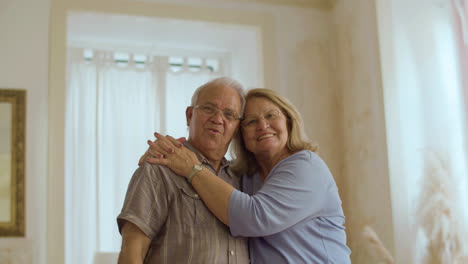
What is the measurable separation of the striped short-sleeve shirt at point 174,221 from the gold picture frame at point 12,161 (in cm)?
158

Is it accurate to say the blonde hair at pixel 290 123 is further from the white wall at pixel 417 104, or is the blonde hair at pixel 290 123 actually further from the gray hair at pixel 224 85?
the white wall at pixel 417 104

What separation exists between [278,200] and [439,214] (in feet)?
4.68

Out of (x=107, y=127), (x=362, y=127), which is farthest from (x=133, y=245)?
(x=107, y=127)

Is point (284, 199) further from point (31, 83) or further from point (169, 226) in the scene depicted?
point (31, 83)

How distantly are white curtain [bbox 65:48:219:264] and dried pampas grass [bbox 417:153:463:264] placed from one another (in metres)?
1.78

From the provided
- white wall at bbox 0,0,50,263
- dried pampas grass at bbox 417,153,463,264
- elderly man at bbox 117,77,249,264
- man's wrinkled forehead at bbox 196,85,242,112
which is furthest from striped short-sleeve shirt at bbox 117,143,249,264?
white wall at bbox 0,0,50,263

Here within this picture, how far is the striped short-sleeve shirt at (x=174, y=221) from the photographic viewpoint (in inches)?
69.2

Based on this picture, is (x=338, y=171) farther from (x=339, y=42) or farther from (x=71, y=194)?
(x=71, y=194)

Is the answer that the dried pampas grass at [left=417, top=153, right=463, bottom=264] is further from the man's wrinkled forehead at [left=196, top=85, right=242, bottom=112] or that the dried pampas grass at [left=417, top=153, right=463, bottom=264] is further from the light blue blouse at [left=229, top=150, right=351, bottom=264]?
the man's wrinkled forehead at [left=196, top=85, right=242, bottom=112]

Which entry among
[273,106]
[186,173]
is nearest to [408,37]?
[273,106]

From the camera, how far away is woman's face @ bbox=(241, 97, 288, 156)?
209 cm

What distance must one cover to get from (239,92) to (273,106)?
143 mm

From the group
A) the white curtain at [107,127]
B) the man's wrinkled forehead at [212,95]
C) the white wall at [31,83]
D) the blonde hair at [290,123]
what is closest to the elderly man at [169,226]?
the man's wrinkled forehead at [212,95]

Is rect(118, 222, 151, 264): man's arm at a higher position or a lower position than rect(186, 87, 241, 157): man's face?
lower
